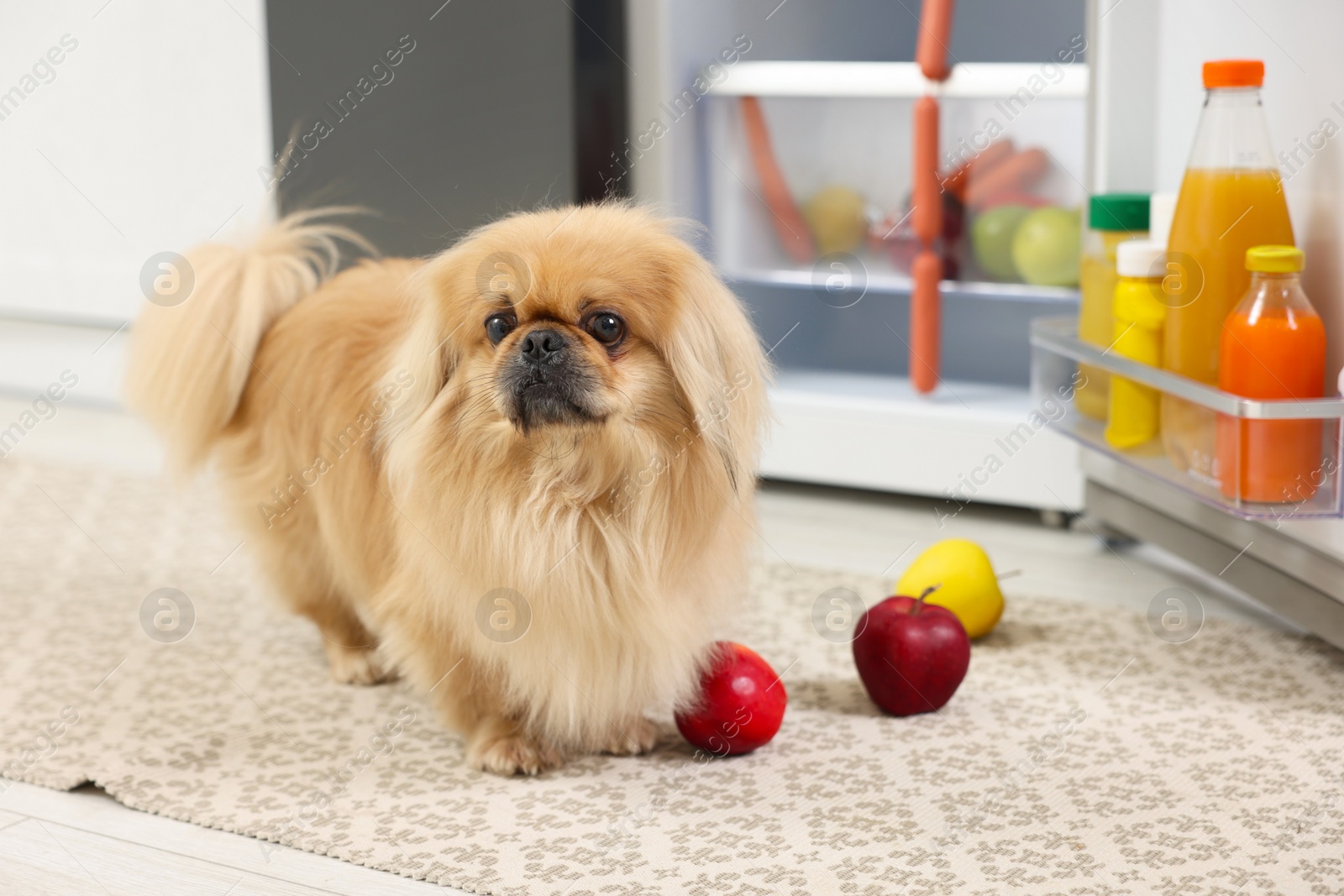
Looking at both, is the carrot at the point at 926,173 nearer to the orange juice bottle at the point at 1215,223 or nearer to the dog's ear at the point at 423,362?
the orange juice bottle at the point at 1215,223

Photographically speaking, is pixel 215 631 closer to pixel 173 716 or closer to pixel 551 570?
pixel 173 716

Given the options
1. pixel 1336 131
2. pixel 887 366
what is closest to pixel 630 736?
pixel 1336 131

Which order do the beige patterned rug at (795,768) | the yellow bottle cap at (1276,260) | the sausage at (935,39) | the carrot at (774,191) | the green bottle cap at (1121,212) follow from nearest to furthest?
the beige patterned rug at (795,768) → the yellow bottle cap at (1276,260) → the green bottle cap at (1121,212) → the sausage at (935,39) → the carrot at (774,191)

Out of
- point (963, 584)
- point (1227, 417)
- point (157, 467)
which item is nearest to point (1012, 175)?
point (1227, 417)

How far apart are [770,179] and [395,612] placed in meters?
1.69

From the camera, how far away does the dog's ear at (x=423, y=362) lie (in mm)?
1448

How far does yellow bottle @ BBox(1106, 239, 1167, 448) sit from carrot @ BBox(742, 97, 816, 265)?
1033 mm

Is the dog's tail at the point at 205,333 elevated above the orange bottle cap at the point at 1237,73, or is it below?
below

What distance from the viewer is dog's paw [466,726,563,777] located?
1522 mm

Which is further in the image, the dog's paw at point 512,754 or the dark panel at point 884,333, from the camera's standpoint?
the dark panel at point 884,333

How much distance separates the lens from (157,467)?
302 centimetres

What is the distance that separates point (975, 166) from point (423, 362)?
5.46 ft

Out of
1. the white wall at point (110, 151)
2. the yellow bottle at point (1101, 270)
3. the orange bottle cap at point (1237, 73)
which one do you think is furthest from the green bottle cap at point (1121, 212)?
the white wall at point (110, 151)

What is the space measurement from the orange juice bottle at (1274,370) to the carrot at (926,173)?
0.99 meters
